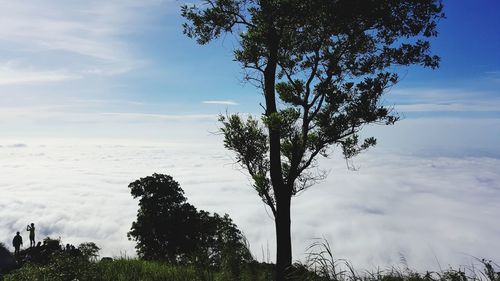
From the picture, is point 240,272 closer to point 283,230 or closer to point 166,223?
point 283,230

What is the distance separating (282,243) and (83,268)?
760 cm

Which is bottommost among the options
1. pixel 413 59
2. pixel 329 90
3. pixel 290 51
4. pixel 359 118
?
pixel 359 118

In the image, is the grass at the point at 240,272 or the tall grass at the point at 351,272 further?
the grass at the point at 240,272

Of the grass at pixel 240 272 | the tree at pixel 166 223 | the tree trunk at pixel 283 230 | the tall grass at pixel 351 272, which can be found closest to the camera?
the tall grass at pixel 351 272

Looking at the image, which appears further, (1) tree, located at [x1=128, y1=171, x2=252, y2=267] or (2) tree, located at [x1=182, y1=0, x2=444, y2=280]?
(1) tree, located at [x1=128, y1=171, x2=252, y2=267]

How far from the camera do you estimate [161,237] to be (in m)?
38.7

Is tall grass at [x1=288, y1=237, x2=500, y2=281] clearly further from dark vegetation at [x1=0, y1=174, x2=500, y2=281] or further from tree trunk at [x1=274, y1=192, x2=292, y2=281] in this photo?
tree trunk at [x1=274, y1=192, x2=292, y2=281]

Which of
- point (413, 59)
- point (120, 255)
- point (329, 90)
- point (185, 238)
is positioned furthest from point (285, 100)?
point (185, 238)

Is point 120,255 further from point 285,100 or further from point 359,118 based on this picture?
point 359,118

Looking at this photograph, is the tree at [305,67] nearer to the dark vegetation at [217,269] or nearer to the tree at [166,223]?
the dark vegetation at [217,269]

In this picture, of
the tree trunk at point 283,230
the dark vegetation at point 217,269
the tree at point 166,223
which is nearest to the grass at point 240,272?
the dark vegetation at point 217,269

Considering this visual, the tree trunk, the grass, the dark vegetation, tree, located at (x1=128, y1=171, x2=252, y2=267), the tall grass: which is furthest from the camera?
tree, located at (x1=128, y1=171, x2=252, y2=267)

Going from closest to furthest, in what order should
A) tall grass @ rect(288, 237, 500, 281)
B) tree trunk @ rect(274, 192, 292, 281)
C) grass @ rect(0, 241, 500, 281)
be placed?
tall grass @ rect(288, 237, 500, 281), grass @ rect(0, 241, 500, 281), tree trunk @ rect(274, 192, 292, 281)

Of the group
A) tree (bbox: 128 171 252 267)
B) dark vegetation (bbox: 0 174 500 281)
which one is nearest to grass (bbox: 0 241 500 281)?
dark vegetation (bbox: 0 174 500 281)
